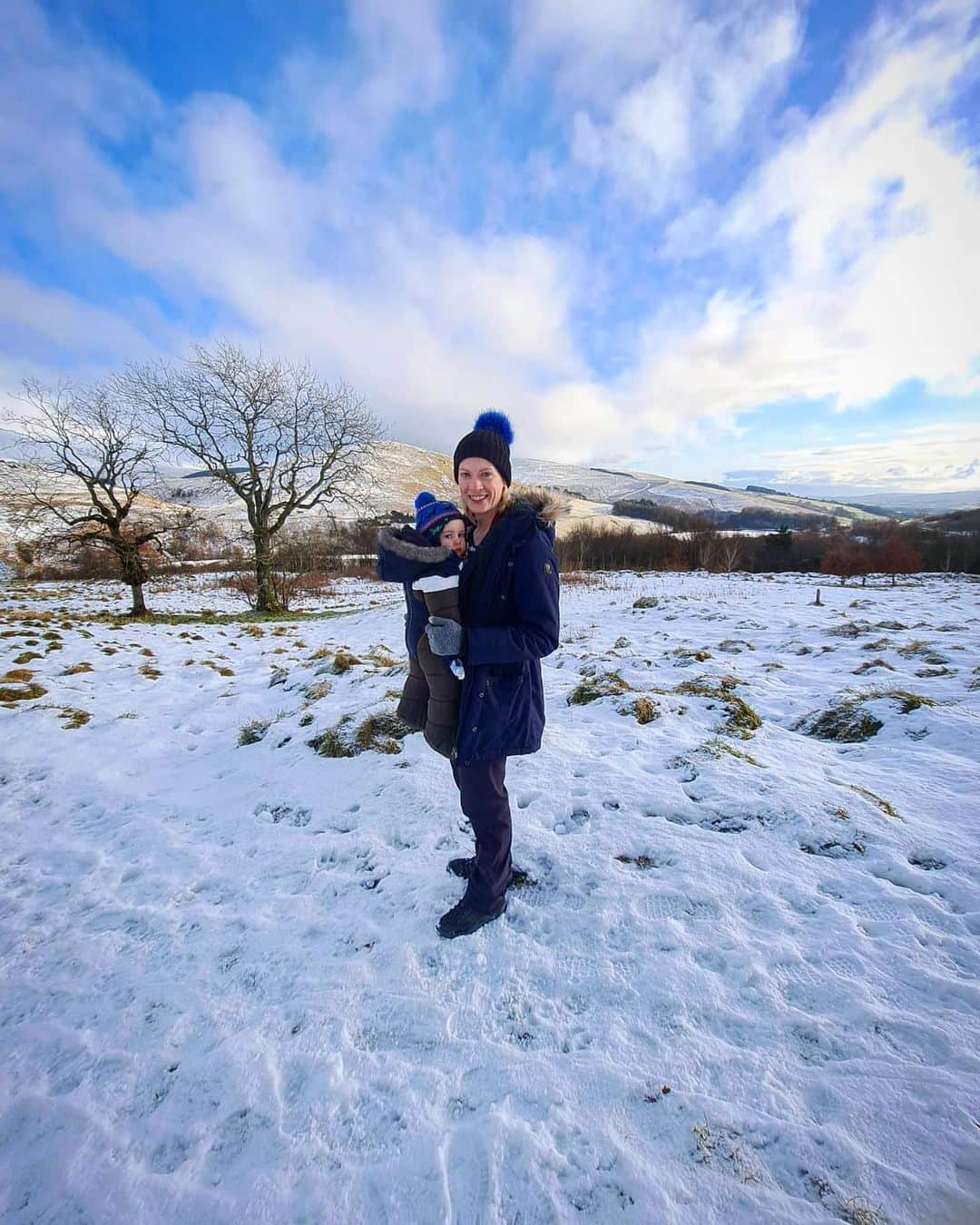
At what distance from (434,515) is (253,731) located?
4.00 meters

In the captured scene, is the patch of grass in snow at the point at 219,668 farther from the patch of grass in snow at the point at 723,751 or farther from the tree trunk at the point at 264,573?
the tree trunk at the point at 264,573

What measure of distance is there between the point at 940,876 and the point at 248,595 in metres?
23.2

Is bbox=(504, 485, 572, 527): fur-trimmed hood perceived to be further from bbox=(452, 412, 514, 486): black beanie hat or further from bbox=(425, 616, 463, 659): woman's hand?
bbox=(425, 616, 463, 659): woman's hand

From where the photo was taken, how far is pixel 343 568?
3741 centimetres

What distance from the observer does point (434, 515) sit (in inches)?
102

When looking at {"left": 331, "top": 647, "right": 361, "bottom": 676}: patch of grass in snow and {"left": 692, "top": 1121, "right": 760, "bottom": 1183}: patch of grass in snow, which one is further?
{"left": 331, "top": 647, "right": 361, "bottom": 676}: patch of grass in snow

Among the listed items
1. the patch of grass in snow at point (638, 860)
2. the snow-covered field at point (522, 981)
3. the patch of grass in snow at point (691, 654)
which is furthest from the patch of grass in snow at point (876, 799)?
the patch of grass in snow at point (691, 654)

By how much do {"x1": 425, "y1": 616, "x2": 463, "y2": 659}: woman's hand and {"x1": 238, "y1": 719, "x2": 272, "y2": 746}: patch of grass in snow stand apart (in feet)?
12.4

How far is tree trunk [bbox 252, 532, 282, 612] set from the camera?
1830 centimetres

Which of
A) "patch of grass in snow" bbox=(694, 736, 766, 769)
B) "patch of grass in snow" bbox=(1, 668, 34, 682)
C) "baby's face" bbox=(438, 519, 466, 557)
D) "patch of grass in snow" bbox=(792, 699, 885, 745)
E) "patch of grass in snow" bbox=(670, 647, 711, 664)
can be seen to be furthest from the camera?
"patch of grass in snow" bbox=(670, 647, 711, 664)

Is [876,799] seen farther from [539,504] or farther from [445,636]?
[445,636]

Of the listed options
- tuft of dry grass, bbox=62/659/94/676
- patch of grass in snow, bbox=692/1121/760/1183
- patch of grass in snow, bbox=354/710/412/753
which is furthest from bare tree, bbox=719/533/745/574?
patch of grass in snow, bbox=692/1121/760/1183

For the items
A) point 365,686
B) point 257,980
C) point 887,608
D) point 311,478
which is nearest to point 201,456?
point 311,478

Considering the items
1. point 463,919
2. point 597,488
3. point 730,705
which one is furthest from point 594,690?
point 597,488
